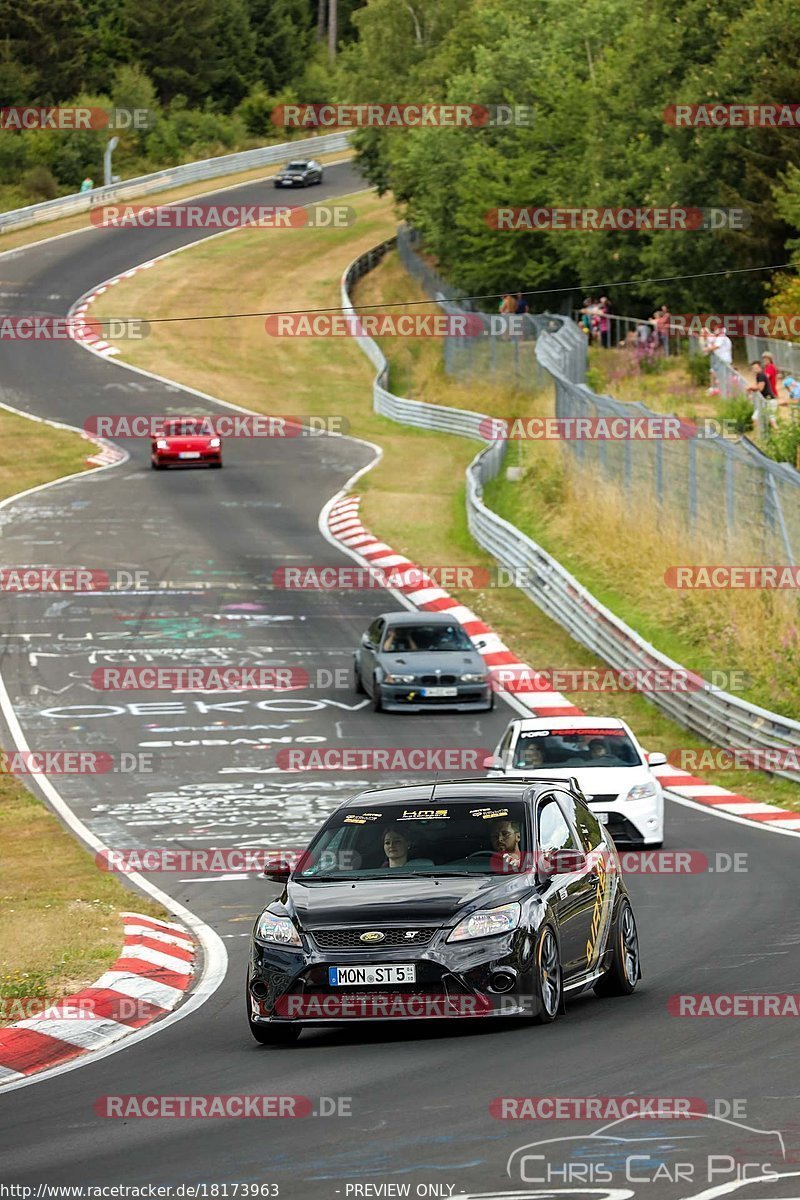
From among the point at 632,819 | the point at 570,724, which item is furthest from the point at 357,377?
the point at 632,819

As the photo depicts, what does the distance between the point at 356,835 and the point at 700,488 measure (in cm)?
2136

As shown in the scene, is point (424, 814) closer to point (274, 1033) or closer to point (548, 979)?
point (548, 979)

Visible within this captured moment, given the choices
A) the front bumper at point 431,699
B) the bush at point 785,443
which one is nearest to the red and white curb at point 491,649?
the front bumper at point 431,699

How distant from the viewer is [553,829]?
1227 cm

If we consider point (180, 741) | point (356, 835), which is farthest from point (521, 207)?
point (356, 835)

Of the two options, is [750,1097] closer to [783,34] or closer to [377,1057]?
[377,1057]

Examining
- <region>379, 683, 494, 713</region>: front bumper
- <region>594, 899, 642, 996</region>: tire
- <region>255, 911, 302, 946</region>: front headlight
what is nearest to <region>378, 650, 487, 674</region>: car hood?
<region>379, 683, 494, 713</region>: front bumper

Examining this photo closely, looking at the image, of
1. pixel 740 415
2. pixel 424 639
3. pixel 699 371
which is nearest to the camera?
pixel 424 639

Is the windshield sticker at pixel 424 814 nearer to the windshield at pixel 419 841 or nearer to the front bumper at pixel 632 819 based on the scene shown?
the windshield at pixel 419 841

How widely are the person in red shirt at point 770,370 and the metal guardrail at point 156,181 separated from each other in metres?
52.9

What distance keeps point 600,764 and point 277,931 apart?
33.5ft

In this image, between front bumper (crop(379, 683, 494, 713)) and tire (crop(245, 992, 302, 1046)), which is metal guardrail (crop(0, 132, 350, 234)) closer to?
front bumper (crop(379, 683, 494, 713))

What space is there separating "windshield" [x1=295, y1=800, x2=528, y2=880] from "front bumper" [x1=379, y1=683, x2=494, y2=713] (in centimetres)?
1711

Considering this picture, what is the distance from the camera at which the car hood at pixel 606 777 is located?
20.4 meters
